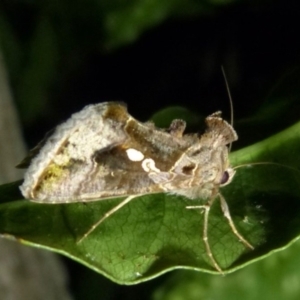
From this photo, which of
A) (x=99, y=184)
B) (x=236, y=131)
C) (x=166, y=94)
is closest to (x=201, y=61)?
(x=166, y=94)

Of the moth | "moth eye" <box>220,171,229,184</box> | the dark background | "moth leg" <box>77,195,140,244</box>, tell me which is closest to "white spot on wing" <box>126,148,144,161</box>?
the moth

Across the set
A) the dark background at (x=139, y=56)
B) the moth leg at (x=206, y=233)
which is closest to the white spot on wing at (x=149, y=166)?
the moth leg at (x=206, y=233)

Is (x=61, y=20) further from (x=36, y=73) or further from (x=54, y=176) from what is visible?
(x=54, y=176)

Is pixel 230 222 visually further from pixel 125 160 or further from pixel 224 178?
pixel 125 160

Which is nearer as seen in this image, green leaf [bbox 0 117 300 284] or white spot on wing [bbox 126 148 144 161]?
green leaf [bbox 0 117 300 284]

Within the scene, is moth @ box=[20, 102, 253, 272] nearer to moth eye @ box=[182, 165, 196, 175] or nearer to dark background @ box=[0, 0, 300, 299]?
moth eye @ box=[182, 165, 196, 175]
